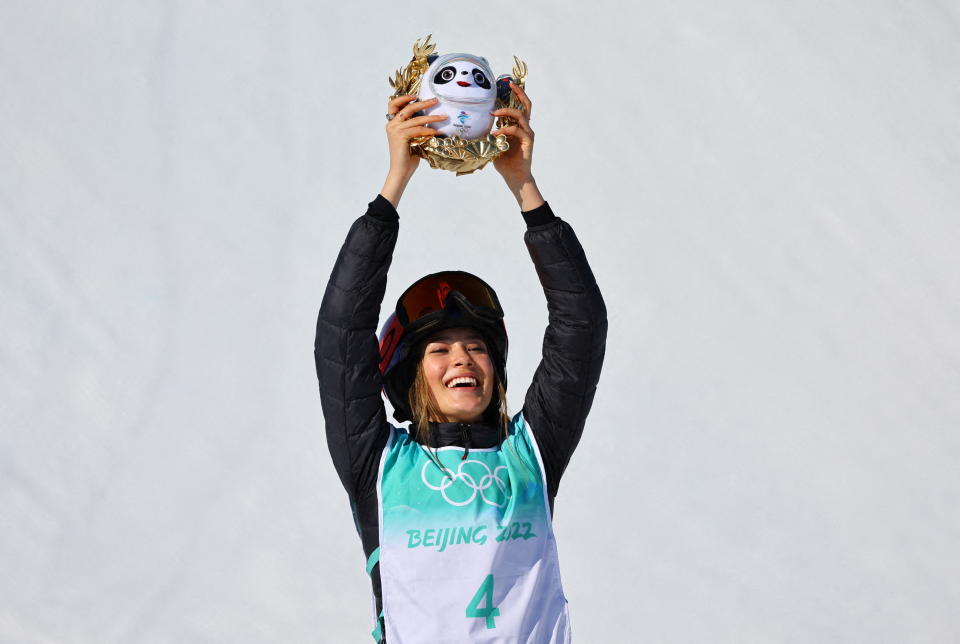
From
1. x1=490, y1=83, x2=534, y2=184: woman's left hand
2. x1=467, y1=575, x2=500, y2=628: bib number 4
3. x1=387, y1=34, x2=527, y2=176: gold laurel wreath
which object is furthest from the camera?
x1=490, y1=83, x2=534, y2=184: woman's left hand

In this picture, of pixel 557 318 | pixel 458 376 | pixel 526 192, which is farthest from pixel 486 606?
pixel 526 192

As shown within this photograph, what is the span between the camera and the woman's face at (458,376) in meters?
2.64

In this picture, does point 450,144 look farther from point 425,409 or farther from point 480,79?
point 425,409

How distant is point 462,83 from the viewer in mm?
2555

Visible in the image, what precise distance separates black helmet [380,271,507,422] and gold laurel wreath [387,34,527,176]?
1.01ft

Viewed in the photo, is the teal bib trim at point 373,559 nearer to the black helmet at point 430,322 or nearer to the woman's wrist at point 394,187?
the black helmet at point 430,322

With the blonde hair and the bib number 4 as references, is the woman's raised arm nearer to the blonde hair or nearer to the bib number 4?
the blonde hair

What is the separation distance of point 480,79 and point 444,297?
21.1 inches

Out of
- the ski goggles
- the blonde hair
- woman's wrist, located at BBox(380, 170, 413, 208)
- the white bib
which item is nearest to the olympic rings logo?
the white bib

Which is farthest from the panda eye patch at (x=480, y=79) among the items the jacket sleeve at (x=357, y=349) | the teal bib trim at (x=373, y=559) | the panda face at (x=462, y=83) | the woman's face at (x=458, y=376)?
the teal bib trim at (x=373, y=559)

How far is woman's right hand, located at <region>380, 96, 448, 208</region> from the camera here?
2533 millimetres

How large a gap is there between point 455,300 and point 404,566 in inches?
26.2

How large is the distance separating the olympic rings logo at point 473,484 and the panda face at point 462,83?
0.85 meters

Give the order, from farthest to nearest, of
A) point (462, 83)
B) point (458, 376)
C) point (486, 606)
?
point (458, 376)
point (462, 83)
point (486, 606)
